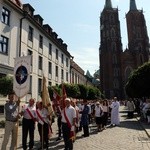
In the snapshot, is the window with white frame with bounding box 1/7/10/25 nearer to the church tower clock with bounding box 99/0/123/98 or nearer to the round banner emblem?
the round banner emblem

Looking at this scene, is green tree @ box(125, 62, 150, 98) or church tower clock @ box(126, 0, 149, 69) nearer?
green tree @ box(125, 62, 150, 98)

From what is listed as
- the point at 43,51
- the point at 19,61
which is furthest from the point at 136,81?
the point at 19,61

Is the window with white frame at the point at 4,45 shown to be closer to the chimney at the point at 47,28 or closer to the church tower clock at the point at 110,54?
the chimney at the point at 47,28

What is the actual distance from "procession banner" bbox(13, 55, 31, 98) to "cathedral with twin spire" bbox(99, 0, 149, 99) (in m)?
82.9

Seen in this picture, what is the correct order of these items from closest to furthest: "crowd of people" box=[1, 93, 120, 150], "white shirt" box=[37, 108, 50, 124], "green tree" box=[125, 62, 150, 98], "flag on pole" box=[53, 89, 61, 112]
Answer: "crowd of people" box=[1, 93, 120, 150]
"white shirt" box=[37, 108, 50, 124]
"flag on pole" box=[53, 89, 61, 112]
"green tree" box=[125, 62, 150, 98]

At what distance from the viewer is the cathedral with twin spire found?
91.5m

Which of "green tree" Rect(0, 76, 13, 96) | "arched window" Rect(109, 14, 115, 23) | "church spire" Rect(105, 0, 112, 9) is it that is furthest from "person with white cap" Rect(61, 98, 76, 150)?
"church spire" Rect(105, 0, 112, 9)

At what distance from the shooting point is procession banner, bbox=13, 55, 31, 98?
27.7 ft

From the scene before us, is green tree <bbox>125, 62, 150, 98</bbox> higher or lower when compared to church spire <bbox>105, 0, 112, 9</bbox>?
lower

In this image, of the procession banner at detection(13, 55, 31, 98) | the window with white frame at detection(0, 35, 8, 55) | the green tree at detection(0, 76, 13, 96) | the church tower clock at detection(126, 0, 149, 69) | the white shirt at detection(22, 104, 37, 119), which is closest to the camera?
the procession banner at detection(13, 55, 31, 98)

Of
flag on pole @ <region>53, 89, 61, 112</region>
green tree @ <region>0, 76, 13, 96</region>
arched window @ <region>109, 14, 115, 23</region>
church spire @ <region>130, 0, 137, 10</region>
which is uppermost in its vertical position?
church spire @ <region>130, 0, 137, 10</region>

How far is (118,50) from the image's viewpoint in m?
95.2

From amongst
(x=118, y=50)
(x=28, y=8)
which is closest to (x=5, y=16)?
(x=28, y=8)

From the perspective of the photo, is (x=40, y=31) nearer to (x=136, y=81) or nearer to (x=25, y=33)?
(x=25, y=33)
